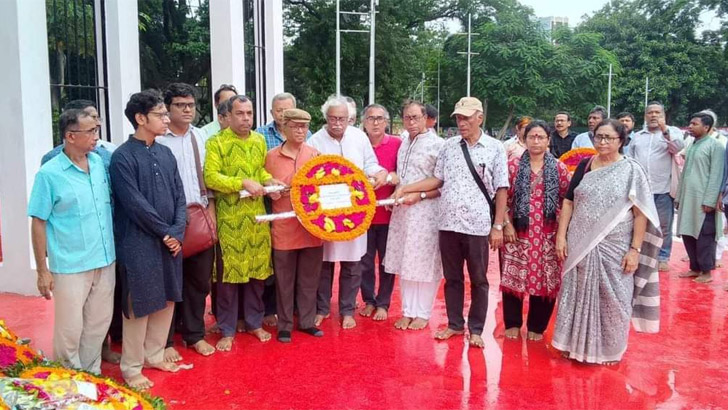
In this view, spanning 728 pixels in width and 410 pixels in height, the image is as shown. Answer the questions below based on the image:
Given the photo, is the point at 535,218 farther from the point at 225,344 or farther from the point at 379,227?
the point at 225,344

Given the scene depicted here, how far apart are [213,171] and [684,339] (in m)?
4.17

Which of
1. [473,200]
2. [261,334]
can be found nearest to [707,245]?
[473,200]

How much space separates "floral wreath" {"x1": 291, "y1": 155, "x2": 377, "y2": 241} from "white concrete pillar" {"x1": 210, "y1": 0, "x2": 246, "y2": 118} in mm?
3681

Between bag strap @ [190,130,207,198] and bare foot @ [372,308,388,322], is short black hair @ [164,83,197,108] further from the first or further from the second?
A: bare foot @ [372,308,388,322]

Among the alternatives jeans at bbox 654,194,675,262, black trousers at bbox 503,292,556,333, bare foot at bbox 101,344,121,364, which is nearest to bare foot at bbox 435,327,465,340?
black trousers at bbox 503,292,556,333

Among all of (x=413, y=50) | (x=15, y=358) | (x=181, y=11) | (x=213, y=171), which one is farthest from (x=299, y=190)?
(x=413, y=50)

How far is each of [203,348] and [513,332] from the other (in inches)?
101

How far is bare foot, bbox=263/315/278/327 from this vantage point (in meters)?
5.38

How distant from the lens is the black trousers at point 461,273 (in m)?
4.71

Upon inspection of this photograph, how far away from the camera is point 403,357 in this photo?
4.59m

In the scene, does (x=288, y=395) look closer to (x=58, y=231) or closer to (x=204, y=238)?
(x=204, y=238)

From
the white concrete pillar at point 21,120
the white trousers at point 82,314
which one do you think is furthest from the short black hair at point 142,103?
the white concrete pillar at point 21,120

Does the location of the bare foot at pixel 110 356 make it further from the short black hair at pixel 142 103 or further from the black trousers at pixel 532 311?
the black trousers at pixel 532 311

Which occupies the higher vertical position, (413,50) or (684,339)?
(413,50)
